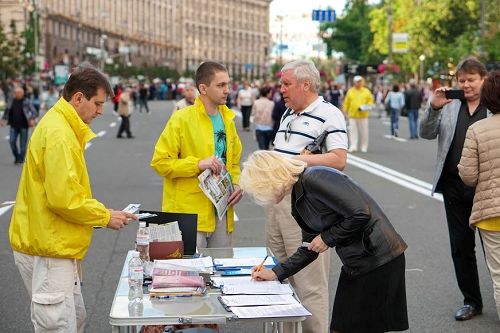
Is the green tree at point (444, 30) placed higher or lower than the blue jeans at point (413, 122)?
higher

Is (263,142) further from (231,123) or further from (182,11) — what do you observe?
(182,11)

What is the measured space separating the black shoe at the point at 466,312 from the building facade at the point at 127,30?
72.2 metres

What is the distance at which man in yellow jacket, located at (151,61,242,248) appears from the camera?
688 centimetres

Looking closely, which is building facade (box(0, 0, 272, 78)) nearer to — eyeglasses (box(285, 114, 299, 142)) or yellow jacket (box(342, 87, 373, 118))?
yellow jacket (box(342, 87, 373, 118))

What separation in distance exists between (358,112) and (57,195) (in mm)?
21312

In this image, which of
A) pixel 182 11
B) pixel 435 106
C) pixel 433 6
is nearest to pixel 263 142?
pixel 435 106

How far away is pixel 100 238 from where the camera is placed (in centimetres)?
1200

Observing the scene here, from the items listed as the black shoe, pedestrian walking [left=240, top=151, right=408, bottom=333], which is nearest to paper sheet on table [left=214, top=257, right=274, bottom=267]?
pedestrian walking [left=240, top=151, right=408, bottom=333]

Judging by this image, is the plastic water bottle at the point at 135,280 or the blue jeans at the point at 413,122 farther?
the blue jeans at the point at 413,122

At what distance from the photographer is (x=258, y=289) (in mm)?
5262

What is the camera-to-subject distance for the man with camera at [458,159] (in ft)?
24.9

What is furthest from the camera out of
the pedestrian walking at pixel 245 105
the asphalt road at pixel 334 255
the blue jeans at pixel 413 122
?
the pedestrian walking at pixel 245 105

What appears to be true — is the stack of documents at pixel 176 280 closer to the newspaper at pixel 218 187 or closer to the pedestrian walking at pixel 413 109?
the newspaper at pixel 218 187

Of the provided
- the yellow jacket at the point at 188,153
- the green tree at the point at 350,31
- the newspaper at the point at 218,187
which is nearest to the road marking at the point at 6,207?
the yellow jacket at the point at 188,153
